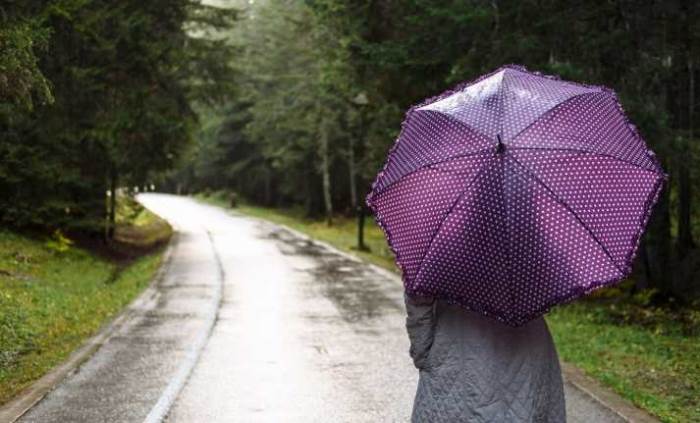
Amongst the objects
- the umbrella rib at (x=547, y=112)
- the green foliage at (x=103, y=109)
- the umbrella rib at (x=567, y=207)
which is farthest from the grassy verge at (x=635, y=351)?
the green foliage at (x=103, y=109)

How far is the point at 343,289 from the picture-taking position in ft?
56.6

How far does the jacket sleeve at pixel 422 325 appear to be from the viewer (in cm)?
365

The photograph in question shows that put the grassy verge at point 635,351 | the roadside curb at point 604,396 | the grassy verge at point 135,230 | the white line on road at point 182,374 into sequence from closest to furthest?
the roadside curb at point 604,396 < the white line on road at point 182,374 < the grassy verge at point 635,351 < the grassy verge at point 135,230

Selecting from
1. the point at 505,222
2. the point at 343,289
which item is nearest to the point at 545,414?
the point at 505,222

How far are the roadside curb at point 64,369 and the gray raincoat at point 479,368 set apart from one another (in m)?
5.11

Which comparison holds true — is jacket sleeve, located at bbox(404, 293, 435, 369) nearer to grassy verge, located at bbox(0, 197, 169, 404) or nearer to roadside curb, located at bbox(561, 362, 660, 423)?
roadside curb, located at bbox(561, 362, 660, 423)

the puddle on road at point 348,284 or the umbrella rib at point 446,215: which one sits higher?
the umbrella rib at point 446,215

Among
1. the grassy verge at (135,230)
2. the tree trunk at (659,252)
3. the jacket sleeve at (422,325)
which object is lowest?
the grassy verge at (135,230)

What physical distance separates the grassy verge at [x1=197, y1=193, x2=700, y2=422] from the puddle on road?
324 cm

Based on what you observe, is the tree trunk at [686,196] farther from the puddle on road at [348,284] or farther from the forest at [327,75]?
the puddle on road at [348,284]

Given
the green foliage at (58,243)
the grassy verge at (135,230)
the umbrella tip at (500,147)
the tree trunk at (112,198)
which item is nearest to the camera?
the umbrella tip at (500,147)

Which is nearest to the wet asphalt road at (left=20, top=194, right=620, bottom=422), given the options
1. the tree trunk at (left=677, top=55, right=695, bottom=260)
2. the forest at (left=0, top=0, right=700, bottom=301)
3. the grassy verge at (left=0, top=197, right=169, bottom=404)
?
the grassy verge at (left=0, top=197, right=169, bottom=404)

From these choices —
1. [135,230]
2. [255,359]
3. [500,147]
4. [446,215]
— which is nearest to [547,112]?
[500,147]

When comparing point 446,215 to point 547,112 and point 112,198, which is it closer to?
point 547,112
